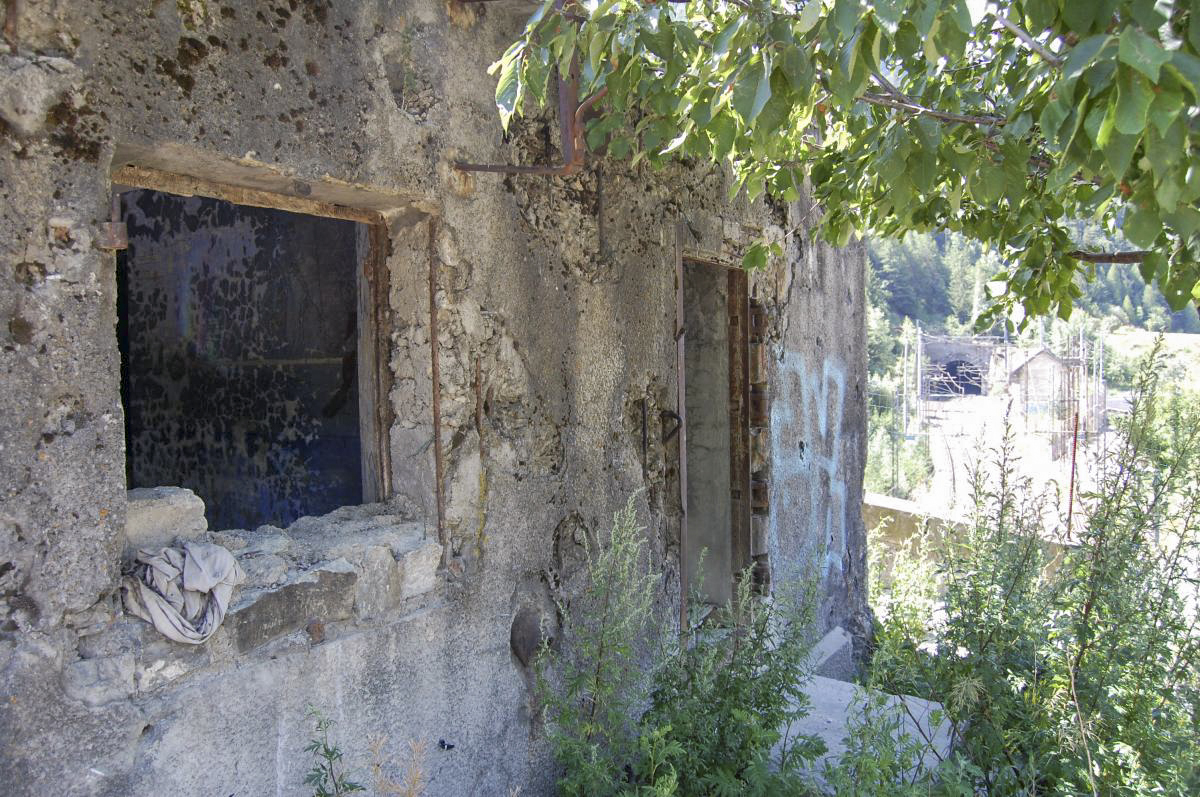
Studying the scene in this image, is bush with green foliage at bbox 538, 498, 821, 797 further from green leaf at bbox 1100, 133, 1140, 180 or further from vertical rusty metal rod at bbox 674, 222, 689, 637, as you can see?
green leaf at bbox 1100, 133, 1140, 180

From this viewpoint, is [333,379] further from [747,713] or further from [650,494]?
[747,713]

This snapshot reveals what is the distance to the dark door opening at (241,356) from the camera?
4.45m

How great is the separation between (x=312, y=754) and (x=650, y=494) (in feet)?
5.97

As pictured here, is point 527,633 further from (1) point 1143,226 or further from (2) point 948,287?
(2) point 948,287

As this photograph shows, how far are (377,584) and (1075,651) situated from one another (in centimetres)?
241

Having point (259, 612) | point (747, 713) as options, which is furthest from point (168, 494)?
point (747, 713)

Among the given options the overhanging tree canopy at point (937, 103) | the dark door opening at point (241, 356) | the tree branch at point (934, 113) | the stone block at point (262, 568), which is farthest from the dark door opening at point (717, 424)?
the stone block at point (262, 568)

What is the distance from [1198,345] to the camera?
26.5 m

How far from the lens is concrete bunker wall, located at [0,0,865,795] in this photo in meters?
1.87

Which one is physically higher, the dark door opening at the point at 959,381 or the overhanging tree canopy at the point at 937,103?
the overhanging tree canopy at the point at 937,103

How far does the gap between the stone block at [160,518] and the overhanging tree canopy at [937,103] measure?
134 centimetres

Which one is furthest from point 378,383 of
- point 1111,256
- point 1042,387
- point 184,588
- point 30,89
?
point 1042,387

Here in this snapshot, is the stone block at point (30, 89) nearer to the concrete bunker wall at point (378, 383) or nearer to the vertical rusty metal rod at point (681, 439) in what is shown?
the concrete bunker wall at point (378, 383)

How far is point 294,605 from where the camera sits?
2371 mm
